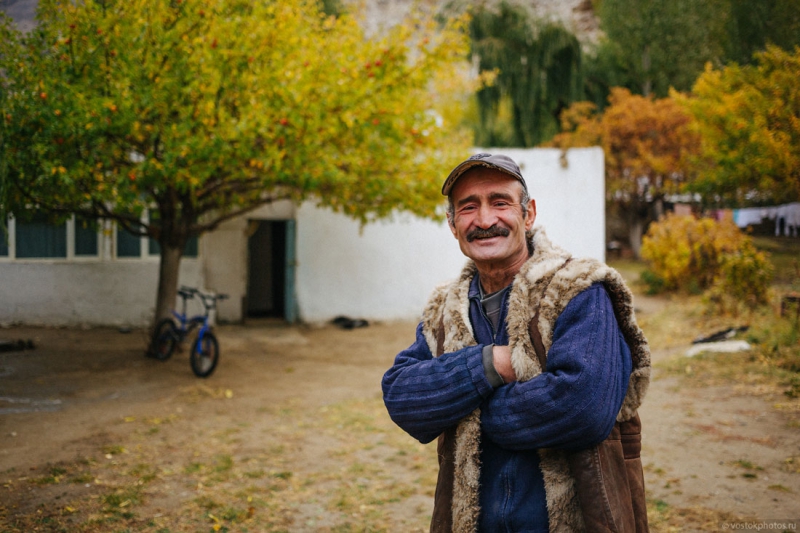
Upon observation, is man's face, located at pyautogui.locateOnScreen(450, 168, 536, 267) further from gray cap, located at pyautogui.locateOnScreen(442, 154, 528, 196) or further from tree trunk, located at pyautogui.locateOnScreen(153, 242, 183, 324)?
tree trunk, located at pyautogui.locateOnScreen(153, 242, 183, 324)

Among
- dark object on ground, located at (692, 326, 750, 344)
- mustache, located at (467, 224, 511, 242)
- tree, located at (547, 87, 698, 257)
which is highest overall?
tree, located at (547, 87, 698, 257)

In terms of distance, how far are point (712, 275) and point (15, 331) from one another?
1232cm

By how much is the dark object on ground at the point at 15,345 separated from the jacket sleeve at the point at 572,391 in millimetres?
5388

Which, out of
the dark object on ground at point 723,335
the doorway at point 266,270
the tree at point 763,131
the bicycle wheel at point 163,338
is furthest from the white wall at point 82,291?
the dark object on ground at point 723,335

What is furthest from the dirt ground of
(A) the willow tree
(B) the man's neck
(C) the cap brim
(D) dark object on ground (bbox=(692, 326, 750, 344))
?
(A) the willow tree

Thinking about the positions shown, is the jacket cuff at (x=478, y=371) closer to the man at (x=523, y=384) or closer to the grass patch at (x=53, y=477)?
the man at (x=523, y=384)

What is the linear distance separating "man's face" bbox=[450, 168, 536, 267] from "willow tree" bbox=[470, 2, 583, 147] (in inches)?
735

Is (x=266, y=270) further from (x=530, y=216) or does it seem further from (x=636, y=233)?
(x=636, y=233)

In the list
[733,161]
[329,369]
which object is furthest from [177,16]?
[733,161]

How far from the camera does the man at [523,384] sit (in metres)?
1.55

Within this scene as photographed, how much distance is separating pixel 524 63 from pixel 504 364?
1995cm

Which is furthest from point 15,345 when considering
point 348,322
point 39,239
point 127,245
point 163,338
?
point 348,322

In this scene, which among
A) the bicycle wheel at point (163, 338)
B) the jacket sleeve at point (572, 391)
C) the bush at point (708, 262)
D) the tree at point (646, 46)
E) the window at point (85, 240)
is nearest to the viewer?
the jacket sleeve at point (572, 391)

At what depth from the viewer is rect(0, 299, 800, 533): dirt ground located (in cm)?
374
